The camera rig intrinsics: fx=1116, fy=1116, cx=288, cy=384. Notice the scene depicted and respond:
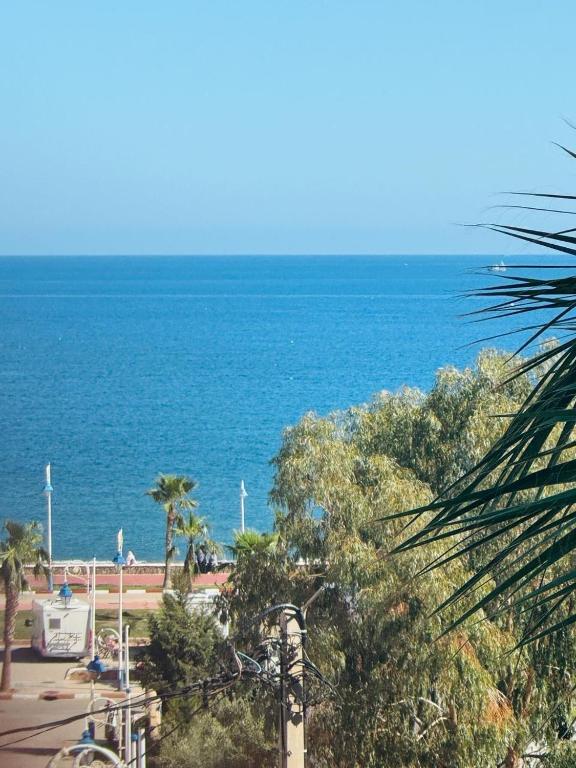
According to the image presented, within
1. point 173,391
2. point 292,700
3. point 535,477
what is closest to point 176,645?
point 292,700

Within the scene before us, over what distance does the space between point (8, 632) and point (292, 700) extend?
65.9 ft

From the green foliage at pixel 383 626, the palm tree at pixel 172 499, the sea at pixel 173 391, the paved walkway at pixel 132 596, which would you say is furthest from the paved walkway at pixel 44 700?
the sea at pixel 173 391

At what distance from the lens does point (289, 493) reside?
1616cm

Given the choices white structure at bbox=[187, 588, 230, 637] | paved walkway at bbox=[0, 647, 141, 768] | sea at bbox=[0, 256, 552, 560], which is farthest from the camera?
sea at bbox=[0, 256, 552, 560]

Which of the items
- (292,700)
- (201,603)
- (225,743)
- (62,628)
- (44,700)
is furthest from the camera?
(62,628)

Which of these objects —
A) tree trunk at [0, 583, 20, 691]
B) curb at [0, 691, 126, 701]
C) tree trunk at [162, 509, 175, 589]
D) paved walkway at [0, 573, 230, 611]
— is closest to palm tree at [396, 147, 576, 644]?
curb at [0, 691, 126, 701]

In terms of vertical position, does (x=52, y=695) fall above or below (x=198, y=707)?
below

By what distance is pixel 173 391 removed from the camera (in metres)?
98.4

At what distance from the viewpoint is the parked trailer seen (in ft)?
88.2

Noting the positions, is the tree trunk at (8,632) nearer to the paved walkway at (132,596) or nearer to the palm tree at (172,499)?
the paved walkway at (132,596)

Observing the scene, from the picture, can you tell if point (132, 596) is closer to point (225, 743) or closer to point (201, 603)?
point (201, 603)

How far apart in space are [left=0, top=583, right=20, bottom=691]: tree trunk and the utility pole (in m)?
18.3

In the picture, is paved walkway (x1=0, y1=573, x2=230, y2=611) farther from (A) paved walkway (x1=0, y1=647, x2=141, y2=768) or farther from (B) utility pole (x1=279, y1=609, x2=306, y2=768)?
(B) utility pole (x1=279, y1=609, x2=306, y2=768)

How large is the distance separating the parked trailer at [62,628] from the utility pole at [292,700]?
69.5ft
